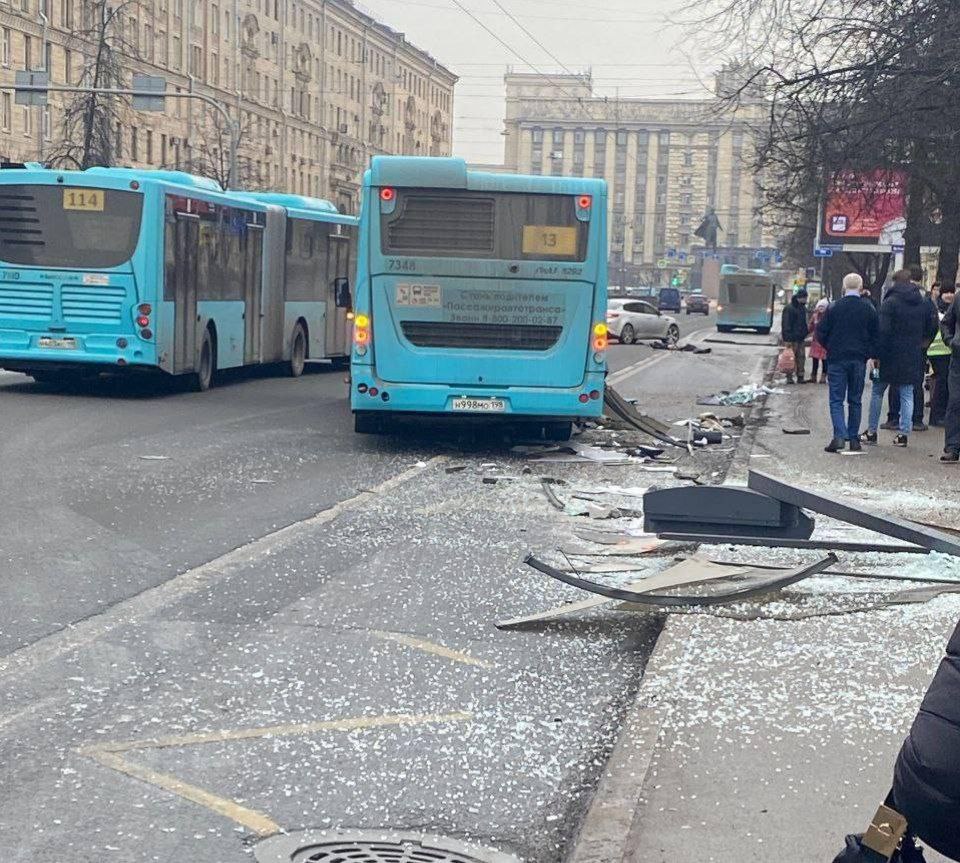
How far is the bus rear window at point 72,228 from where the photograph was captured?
2022 centimetres

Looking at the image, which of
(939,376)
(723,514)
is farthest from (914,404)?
(723,514)

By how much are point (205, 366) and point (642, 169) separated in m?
147

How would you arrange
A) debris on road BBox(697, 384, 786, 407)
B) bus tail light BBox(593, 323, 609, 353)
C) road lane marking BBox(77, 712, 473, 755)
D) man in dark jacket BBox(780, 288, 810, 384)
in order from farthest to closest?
man in dark jacket BBox(780, 288, 810, 384)
debris on road BBox(697, 384, 786, 407)
bus tail light BBox(593, 323, 609, 353)
road lane marking BBox(77, 712, 473, 755)

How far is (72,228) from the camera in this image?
2028cm

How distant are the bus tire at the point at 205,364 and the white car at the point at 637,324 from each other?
3405 cm

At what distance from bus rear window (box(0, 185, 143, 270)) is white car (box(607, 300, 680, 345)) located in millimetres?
36329

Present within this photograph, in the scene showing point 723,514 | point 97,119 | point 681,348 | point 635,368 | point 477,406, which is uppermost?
point 97,119

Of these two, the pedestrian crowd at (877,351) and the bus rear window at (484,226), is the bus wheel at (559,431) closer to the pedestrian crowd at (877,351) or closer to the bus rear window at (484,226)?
the bus rear window at (484,226)

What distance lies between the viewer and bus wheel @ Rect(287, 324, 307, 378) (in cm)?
2633

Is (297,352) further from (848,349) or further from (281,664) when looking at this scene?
(281,664)

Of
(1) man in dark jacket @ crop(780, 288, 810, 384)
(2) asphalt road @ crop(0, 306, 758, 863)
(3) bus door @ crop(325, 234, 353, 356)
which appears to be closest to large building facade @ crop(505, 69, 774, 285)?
(1) man in dark jacket @ crop(780, 288, 810, 384)

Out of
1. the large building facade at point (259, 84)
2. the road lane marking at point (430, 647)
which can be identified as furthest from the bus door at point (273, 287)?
the large building facade at point (259, 84)

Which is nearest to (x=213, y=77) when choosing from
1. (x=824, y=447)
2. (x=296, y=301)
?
(x=296, y=301)

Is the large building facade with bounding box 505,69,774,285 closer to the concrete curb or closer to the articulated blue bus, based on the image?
the articulated blue bus
